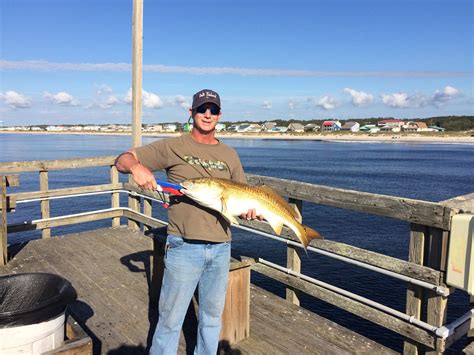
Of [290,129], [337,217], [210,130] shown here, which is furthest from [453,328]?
[290,129]

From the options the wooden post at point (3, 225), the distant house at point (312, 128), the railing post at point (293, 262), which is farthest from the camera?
the distant house at point (312, 128)

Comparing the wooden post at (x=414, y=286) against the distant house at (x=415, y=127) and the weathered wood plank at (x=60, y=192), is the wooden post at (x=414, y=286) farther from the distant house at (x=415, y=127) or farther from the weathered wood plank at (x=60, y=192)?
the distant house at (x=415, y=127)

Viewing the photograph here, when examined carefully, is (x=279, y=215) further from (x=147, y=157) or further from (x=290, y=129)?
(x=290, y=129)

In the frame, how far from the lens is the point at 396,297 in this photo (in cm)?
955

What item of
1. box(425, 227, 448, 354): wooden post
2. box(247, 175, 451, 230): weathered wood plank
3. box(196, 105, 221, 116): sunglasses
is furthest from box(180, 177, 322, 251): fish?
box(425, 227, 448, 354): wooden post

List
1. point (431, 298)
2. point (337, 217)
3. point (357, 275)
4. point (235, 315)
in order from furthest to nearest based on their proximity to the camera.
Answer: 1. point (337, 217)
2. point (357, 275)
3. point (235, 315)
4. point (431, 298)

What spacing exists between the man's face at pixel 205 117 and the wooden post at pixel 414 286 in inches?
75.6

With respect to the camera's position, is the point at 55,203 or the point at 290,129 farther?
the point at 290,129

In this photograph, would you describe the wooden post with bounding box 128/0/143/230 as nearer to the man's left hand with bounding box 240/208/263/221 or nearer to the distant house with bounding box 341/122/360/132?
the man's left hand with bounding box 240/208/263/221

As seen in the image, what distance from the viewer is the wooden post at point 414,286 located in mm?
3336

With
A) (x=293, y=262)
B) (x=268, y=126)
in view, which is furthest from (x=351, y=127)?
(x=293, y=262)

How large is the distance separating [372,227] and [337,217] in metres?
1.82

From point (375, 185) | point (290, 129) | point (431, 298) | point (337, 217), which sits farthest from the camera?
point (290, 129)

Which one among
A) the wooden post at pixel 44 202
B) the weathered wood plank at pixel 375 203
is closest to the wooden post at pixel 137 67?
the wooden post at pixel 44 202
